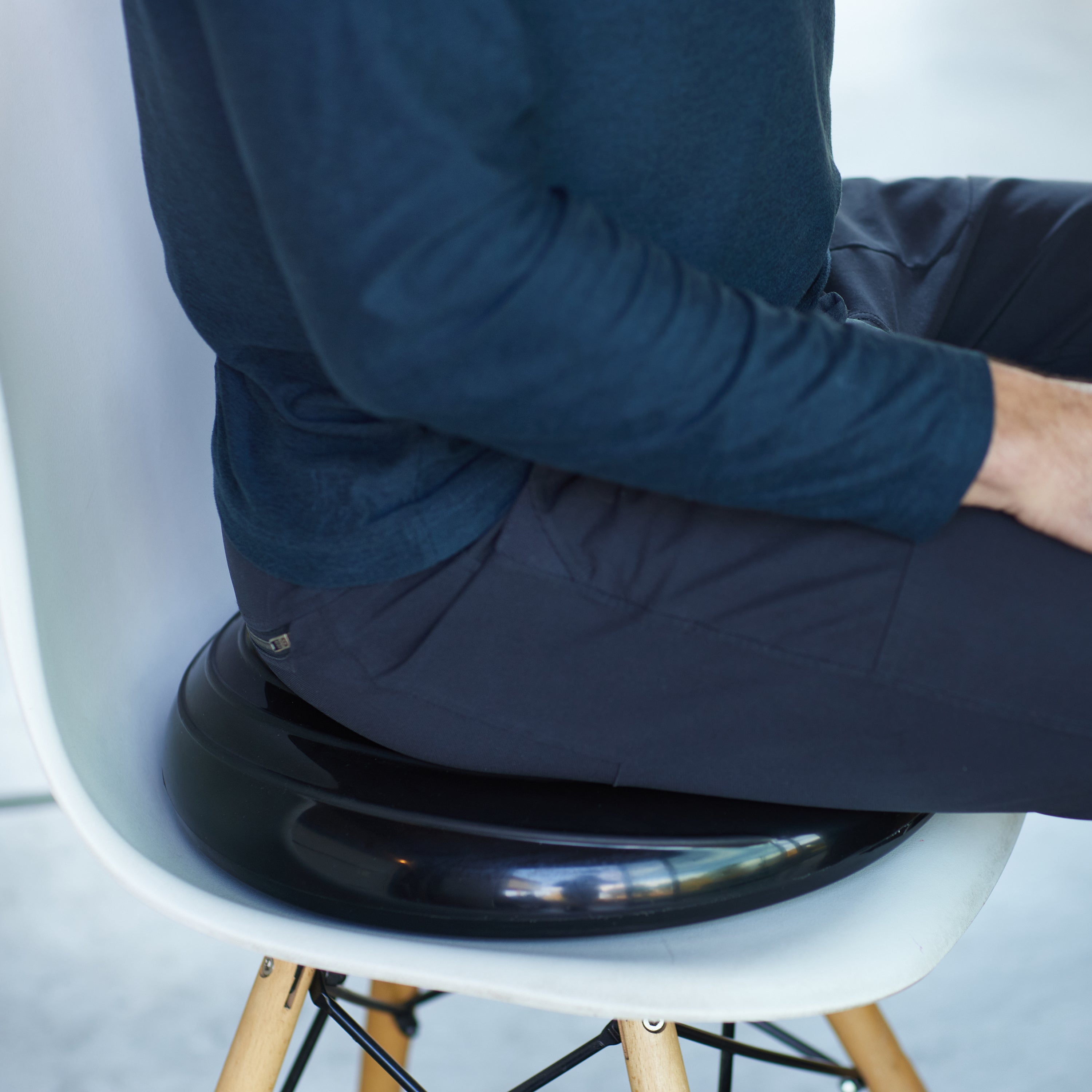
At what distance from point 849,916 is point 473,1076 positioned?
0.81 meters

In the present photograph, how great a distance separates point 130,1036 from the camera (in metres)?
1.20

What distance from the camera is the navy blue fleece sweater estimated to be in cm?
35

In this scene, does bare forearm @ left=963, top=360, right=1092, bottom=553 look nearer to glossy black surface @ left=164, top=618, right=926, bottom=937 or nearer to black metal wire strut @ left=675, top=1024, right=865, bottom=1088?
glossy black surface @ left=164, top=618, right=926, bottom=937

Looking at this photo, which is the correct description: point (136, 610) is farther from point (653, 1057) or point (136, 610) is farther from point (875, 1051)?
point (875, 1051)

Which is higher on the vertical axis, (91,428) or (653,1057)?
(91,428)

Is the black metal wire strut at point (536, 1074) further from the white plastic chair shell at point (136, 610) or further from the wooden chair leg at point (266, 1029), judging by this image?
the white plastic chair shell at point (136, 610)

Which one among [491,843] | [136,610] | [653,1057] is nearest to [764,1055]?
[653,1057]

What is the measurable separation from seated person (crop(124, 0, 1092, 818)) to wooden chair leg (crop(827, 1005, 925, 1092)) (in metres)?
0.43

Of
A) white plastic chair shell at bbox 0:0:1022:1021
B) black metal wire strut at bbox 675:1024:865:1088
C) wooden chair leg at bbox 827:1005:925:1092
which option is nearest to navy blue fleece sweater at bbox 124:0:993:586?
white plastic chair shell at bbox 0:0:1022:1021

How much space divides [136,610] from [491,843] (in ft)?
0.97

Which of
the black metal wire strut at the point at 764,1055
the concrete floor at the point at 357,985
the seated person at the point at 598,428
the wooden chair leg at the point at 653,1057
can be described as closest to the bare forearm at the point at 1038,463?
the seated person at the point at 598,428

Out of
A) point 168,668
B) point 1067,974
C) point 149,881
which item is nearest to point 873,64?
point 1067,974

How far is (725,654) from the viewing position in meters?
0.47

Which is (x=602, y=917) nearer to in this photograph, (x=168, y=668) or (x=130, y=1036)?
(x=168, y=668)
